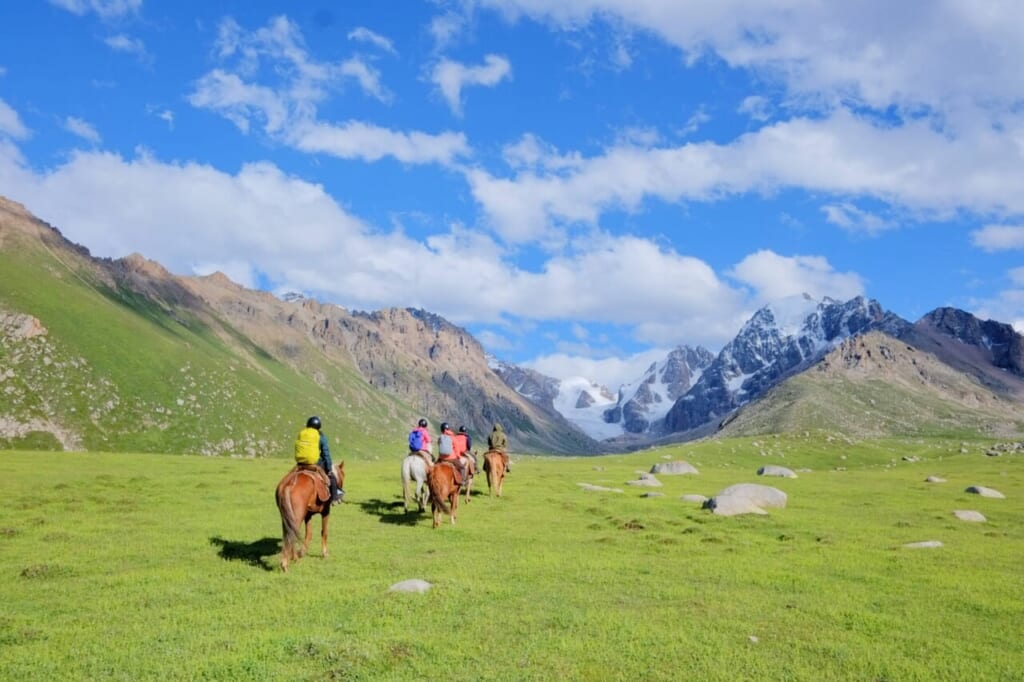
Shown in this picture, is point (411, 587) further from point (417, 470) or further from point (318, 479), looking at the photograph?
point (417, 470)

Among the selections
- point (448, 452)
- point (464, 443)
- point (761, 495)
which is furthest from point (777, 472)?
point (448, 452)

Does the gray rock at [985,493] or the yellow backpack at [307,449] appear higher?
the yellow backpack at [307,449]

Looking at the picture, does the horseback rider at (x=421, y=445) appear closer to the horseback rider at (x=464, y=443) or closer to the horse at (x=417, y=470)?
the horse at (x=417, y=470)

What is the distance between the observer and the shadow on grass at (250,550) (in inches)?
957

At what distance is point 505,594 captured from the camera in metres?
20.0

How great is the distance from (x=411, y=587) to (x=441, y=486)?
13.1 m

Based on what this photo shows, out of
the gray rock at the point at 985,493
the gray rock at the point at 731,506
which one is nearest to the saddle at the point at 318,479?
the gray rock at the point at 731,506

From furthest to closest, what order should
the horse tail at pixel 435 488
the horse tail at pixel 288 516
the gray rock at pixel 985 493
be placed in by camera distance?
the gray rock at pixel 985 493 < the horse tail at pixel 435 488 < the horse tail at pixel 288 516

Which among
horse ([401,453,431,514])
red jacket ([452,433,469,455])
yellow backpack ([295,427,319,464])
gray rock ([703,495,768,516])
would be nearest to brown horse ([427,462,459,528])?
horse ([401,453,431,514])

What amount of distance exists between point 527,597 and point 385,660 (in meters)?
6.33

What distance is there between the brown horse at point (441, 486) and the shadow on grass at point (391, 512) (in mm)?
2020

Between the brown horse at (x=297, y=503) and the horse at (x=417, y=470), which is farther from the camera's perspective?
the horse at (x=417, y=470)

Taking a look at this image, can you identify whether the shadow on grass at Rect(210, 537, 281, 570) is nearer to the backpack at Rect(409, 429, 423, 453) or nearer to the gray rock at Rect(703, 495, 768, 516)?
the backpack at Rect(409, 429, 423, 453)

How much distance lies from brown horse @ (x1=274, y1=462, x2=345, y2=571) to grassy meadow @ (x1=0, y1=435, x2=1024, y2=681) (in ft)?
3.05
